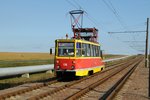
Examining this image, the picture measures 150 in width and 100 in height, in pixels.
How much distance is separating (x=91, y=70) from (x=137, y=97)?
439 inches

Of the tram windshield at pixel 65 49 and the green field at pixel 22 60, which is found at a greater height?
the tram windshield at pixel 65 49

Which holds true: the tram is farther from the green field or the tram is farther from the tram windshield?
the green field

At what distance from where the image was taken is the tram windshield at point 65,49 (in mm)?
21719

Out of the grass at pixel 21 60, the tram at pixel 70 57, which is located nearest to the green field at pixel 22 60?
the grass at pixel 21 60

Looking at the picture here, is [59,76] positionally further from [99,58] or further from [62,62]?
[99,58]

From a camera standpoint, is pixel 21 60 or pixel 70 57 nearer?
pixel 70 57

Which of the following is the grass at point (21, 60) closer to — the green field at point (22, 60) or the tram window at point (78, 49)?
the green field at point (22, 60)

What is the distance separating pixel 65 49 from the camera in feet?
72.0

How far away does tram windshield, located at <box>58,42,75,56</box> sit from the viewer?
71.3 feet

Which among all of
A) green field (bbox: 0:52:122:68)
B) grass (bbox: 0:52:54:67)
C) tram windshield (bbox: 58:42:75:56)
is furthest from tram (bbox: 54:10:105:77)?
grass (bbox: 0:52:54:67)

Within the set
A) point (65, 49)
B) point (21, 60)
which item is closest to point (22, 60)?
point (21, 60)

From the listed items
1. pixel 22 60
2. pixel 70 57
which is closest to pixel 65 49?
pixel 70 57

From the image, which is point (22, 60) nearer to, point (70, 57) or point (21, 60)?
point (21, 60)

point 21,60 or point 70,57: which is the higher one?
point 70,57
